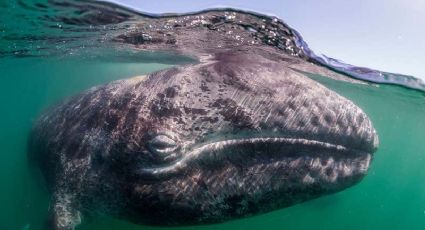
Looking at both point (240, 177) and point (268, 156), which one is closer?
point (240, 177)

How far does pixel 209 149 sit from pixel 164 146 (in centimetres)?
64

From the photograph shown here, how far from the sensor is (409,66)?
42.4 feet

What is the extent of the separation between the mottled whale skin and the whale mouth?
15 millimetres

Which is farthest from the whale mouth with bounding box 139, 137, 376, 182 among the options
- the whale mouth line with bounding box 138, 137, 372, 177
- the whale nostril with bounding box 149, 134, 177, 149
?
the whale nostril with bounding box 149, 134, 177, 149

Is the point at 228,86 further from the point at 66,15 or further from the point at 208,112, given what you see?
the point at 66,15

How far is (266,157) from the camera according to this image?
17.1 feet

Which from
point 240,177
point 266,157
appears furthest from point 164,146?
point 266,157

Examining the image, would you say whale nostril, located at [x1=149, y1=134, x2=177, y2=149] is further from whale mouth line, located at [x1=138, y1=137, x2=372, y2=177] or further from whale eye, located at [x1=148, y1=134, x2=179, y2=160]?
whale mouth line, located at [x1=138, y1=137, x2=372, y2=177]

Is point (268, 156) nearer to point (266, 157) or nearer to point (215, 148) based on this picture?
point (266, 157)

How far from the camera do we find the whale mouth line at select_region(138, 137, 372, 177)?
5.09 meters

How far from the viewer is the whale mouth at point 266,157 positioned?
5105 millimetres

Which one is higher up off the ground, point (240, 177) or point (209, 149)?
point (209, 149)

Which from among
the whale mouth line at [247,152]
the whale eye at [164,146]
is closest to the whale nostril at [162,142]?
the whale eye at [164,146]

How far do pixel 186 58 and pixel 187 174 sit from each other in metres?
13.4
